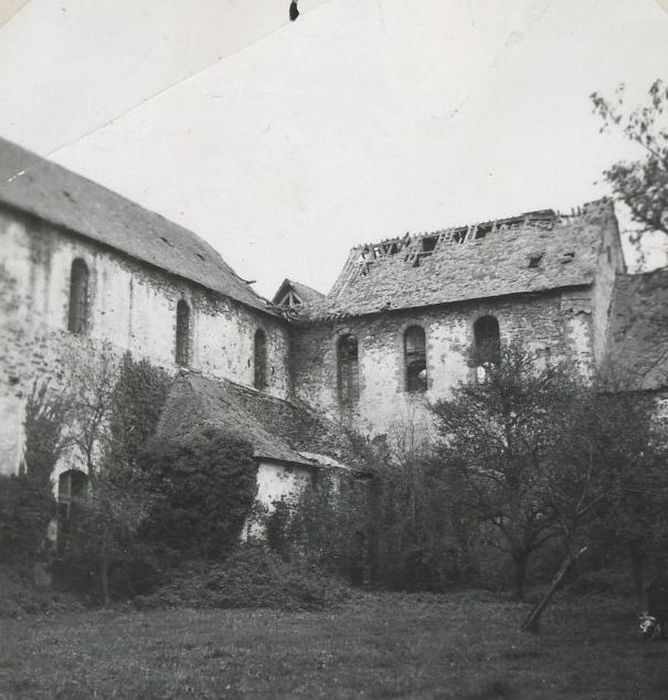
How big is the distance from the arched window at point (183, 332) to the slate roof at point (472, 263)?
702cm

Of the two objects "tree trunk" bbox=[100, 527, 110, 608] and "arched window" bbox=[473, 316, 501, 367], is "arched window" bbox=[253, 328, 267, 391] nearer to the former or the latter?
"arched window" bbox=[473, 316, 501, 367]

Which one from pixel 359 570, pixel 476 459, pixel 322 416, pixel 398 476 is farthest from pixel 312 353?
pixel 476 459

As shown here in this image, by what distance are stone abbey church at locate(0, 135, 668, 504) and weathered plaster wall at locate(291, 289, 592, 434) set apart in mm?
51

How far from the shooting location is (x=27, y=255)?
19.5 metres

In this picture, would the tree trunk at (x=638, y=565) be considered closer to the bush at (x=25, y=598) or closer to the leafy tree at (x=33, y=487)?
the bush at (x=25, y=598)

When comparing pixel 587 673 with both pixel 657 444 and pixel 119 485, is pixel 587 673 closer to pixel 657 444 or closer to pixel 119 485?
pixel 657 444

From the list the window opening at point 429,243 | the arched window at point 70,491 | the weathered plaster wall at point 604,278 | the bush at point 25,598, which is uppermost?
the window opening at point 429,243

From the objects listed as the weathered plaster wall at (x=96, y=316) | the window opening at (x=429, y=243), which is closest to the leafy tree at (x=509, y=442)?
the weathered plaster wall at (x=96, y=316)

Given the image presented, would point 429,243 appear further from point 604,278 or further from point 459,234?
point 604,278

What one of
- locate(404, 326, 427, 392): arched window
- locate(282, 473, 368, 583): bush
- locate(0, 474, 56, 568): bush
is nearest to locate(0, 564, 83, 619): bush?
locate(0, 474, 56, 568): bush

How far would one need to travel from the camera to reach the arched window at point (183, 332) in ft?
86.2

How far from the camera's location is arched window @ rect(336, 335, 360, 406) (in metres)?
31.5

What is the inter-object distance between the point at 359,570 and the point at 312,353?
410 inches

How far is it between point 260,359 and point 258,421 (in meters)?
3.70
